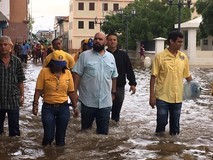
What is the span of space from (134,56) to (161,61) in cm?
Answer: 4143

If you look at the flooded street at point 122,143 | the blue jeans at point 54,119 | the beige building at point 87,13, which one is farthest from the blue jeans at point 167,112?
the beige building at point 87,13

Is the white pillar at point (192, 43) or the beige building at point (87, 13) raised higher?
the beige building at point (87, 13)

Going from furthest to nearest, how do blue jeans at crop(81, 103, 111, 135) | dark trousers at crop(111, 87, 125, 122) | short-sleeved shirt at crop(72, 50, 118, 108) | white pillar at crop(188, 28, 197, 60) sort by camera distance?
white pillar at crop(188, 28, 197, 60) → dark trousers at crop(111, 87, 125, 122) → blue jeans at crop(81, 103, 111, 135) → short-sleeved shirt at crop(72, 50, 118, 108)

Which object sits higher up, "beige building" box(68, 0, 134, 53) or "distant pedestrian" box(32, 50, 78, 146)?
"beige building" box(68, 0, 134, 53)

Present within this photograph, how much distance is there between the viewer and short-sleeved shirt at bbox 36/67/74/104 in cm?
697

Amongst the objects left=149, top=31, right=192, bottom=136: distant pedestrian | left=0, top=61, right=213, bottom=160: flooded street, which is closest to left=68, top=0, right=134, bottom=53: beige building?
left=0, top=61, right=213, bottom=160: flooded street

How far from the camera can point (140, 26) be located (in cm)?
4597

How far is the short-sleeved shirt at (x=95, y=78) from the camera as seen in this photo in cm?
764

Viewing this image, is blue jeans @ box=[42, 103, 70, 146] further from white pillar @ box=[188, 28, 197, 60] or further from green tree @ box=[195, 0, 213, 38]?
white pillar @ box=[188, 28, 197, 60]

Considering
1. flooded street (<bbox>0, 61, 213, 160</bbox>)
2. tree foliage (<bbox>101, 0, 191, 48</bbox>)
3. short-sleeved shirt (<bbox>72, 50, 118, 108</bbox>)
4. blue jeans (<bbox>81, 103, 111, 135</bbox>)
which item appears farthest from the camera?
tree foliage (<bbox>101, 0, 191, 48</bbox>)

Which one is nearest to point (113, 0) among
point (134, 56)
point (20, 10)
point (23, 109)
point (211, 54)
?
point (134, 56)

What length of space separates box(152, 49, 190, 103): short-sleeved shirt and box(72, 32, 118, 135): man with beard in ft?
2.41

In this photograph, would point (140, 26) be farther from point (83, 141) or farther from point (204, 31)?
point (83, 141)

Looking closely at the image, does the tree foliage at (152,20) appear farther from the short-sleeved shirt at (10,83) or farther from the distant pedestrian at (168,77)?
the short-sleeved shirt at (10,83)
